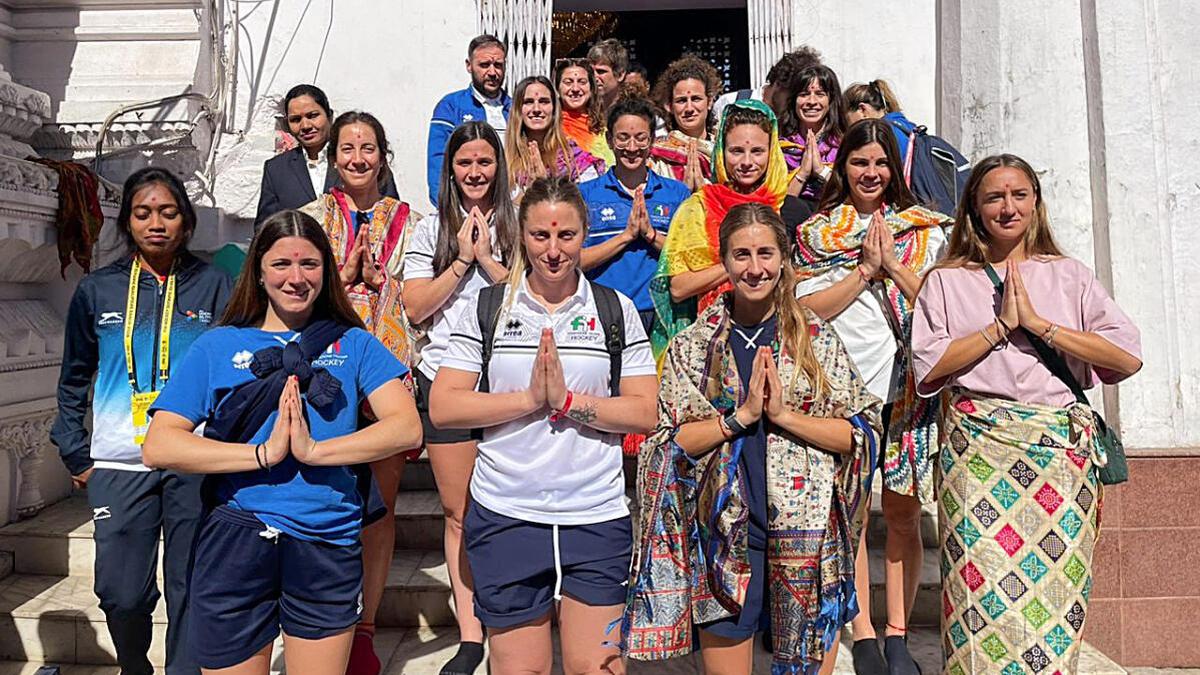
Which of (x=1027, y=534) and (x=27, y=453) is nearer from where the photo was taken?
(x=1027, y=534)

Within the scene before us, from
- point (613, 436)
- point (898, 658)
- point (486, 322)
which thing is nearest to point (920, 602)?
point (898, 658)

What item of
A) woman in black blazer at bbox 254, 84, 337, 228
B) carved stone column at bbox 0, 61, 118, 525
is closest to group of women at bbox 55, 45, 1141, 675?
woman in black blazer at bbox 254, 84, 337, 228

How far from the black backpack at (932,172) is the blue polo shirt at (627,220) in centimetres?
103

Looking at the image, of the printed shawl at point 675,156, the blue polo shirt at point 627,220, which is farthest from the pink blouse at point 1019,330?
the printed shawl at point 675,156

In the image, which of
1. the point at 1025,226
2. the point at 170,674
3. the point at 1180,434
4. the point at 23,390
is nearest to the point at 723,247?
the point at 1025,226

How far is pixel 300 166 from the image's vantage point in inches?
160

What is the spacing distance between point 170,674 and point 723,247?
2352mm

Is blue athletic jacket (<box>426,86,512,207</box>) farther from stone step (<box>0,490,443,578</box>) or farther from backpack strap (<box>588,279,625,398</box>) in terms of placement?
backpack strap (<box>588,279,625,398</box>)

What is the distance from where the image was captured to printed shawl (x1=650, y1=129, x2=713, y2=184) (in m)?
4.41

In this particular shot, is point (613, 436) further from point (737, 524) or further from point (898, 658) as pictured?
point (898, 658)

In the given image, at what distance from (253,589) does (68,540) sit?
2.56 meters

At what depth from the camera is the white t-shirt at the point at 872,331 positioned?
3.31 m

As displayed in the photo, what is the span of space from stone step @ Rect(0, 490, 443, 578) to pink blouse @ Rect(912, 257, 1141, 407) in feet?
8.39

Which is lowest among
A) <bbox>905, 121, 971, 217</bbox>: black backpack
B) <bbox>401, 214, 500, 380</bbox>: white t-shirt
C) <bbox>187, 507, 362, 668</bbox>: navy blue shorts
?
<bbox>187, 507, 362, 668</bbox>: navy blue shorts
